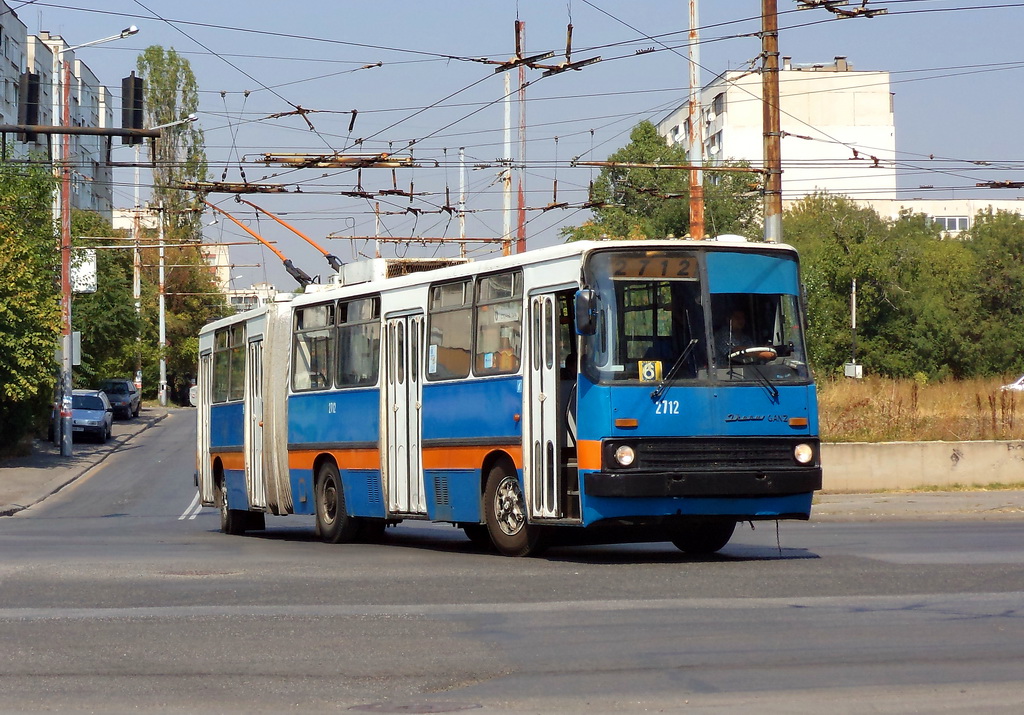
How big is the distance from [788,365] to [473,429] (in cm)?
315

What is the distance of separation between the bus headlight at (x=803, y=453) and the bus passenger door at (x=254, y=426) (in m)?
8.58

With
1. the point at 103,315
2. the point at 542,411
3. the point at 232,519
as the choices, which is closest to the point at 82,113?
the point at 103,315

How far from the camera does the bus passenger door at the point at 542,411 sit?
45.3ft

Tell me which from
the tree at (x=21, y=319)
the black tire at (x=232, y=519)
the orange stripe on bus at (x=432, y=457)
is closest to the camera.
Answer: the orange stripe on bus at (x=432, y=457)

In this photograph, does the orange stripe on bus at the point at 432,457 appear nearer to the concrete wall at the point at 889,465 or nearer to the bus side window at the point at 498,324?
the bus side window at the point at 498,324

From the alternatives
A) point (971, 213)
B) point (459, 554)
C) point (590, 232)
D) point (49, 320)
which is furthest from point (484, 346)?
point (971, 213)

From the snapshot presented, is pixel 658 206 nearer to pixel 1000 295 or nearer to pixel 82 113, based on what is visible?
pixel 1000 295

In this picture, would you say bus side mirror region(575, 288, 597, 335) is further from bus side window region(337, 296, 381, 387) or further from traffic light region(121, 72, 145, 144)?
traffic light region(121, 72, 145, 144)

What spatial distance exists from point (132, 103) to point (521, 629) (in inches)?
657

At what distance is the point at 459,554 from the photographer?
15484mm

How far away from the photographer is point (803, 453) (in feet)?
45.5

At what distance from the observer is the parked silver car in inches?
1941

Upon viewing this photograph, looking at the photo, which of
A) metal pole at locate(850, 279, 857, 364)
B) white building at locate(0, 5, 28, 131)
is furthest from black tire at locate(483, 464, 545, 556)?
white building at locate(0, 5, 28, 131)

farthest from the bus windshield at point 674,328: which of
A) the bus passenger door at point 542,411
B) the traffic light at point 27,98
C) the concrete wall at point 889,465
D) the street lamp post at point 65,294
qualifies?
the street lamp post at point 65,294
